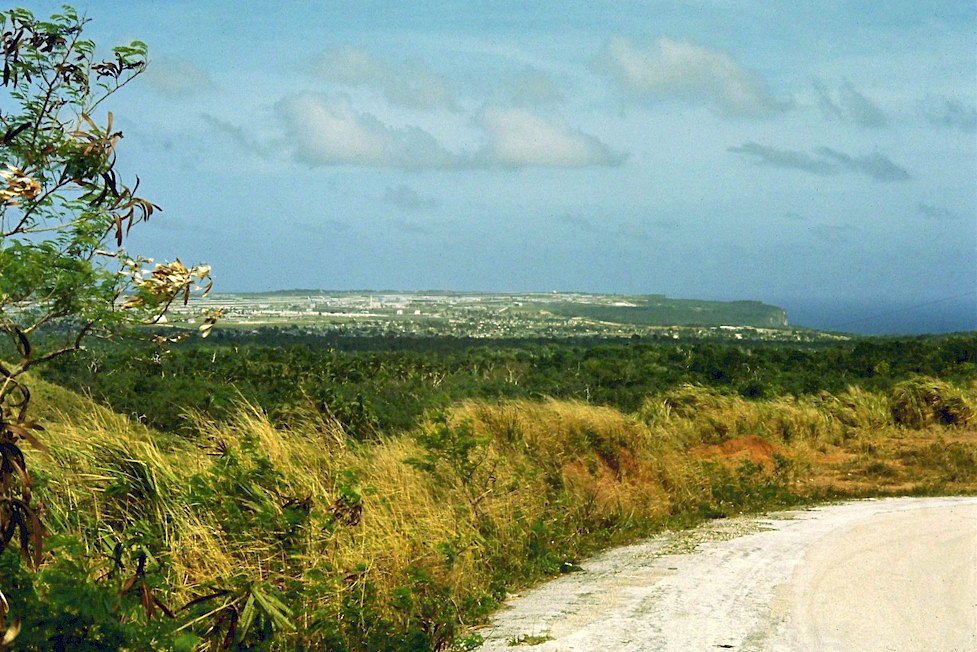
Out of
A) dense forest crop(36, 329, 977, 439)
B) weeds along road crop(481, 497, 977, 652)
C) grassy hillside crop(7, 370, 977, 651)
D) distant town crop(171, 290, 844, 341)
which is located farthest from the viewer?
distant town crop(171, 290, 844, 341)

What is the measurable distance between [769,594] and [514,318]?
329 ft

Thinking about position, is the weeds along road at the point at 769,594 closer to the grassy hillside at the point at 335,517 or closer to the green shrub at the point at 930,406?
the grassy hillside at the point at 335,517

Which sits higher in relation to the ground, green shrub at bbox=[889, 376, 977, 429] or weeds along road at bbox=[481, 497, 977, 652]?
green shrub at bbox=[889, 376, 977, 429]

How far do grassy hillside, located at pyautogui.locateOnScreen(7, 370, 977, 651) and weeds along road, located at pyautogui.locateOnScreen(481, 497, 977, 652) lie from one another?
0.57 m

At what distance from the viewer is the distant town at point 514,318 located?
75.6 meters

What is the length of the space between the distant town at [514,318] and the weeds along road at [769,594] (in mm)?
53806

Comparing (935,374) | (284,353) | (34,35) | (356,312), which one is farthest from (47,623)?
(356,312)

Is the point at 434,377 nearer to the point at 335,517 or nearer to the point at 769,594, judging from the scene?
the point at 335,517

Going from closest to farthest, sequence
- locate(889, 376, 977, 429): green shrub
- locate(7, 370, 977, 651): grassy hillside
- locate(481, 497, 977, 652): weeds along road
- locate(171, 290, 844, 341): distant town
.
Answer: locate(7, 370, 977, 651): grassy hillside
locate(481, 497, 977, 652): weeds along road
locate(889, 376, 977, 429): green shrub
locate(171, 290, 844, 341): distant town

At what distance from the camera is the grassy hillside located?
21.0 ft

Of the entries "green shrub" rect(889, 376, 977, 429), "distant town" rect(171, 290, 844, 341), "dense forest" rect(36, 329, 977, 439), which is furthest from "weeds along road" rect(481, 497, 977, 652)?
"distant town" rect(171, 290, 844, 341)

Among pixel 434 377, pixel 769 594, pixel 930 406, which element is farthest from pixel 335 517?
pixel 434 377

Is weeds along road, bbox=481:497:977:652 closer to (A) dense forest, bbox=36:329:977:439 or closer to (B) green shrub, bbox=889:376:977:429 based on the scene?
(A) dense forest, bbox=36:329:977:439

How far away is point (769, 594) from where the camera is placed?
8250 millimetres
